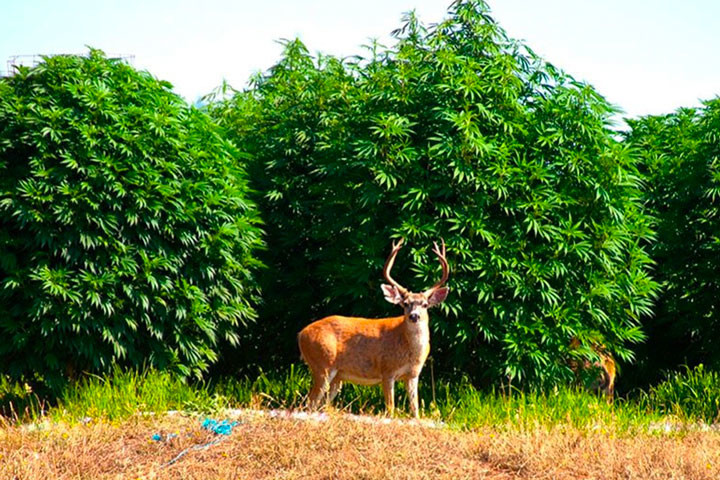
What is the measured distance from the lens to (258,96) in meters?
12.0

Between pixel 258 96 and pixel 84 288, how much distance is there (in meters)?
4.69

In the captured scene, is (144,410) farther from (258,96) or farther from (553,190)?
(258,96)

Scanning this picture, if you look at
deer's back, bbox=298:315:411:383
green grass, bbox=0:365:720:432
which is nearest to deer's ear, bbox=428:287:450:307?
deer's back, bbox=298:315:411:383

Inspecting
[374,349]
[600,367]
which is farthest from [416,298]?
[600,367]

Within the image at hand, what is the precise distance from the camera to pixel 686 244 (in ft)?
32.3

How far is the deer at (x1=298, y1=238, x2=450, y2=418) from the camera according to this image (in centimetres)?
752

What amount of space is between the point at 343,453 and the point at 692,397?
437cm

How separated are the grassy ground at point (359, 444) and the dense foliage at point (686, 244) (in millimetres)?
2188

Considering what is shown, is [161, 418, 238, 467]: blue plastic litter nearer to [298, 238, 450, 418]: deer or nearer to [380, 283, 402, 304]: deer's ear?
[298, 238, 450, 418]: deer

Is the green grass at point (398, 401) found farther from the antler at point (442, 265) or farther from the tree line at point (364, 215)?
the antler at point (442, 265)

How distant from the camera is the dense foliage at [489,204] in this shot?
8.28 metres

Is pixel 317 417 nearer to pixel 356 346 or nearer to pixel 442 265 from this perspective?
pixel 356 346

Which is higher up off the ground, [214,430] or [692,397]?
[214,430]

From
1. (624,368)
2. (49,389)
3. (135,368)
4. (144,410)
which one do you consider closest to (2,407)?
(49,389)
